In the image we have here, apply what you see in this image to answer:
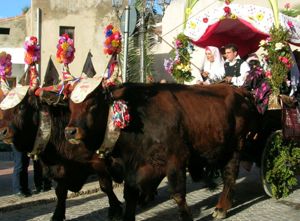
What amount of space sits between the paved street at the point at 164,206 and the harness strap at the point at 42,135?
Result: 1.33 m

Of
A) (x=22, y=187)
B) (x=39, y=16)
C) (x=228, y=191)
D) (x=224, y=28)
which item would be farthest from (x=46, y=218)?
(x=39, y=16)

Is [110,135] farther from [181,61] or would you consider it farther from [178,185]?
[181,61]

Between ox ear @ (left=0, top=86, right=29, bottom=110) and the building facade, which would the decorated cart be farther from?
the building facade

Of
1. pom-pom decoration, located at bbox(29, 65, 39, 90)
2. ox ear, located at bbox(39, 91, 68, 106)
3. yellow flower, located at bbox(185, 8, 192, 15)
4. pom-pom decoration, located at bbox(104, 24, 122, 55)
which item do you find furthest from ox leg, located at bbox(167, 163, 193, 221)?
yellow flower, located at bbox(185, 8, 192, 15)

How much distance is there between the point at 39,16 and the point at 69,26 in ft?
5.39

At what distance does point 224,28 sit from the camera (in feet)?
28.5

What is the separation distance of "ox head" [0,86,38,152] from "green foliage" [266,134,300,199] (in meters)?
3.70

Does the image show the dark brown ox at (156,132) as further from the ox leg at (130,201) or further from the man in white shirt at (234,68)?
the man in white shirt at (234,68)

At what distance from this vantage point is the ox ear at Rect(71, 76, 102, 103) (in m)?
Result: 5.27

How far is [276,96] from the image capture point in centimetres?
712

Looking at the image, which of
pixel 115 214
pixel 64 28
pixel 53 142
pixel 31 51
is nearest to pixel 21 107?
pixel 53 142

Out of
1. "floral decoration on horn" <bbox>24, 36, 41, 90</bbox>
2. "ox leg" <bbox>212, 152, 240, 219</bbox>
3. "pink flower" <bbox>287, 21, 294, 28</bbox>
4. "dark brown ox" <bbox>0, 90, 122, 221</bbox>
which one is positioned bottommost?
"ox leg" <bbox>212, 152, 240, 219</bbox>

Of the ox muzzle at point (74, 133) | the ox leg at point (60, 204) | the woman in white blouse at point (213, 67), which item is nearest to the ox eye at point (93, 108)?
the ox muzzle at point (74, 133)

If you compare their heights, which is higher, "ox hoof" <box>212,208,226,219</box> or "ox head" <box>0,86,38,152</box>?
"ox head" <box>0,86,38,152</box>
